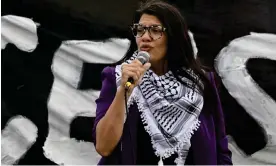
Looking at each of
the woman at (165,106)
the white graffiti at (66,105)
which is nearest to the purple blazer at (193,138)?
the woman at (165,106)

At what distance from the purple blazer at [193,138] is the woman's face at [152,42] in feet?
0.41

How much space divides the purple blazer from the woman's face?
0.41 ft

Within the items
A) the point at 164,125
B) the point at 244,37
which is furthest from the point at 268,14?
the point at 164,125

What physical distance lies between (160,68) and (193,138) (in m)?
0.23

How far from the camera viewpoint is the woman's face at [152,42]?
1182 mm

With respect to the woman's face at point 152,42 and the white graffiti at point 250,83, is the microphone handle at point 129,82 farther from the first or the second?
the white graffiti at point 250,83

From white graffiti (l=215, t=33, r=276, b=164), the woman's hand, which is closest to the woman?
the woman's hand

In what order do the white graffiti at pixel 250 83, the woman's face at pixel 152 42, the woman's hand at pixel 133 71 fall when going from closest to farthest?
the woman's hand at pixel 133 71
the woman's face at pixel 152 42
the white graffiti at pixel 250 83

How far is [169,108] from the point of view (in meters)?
1.26

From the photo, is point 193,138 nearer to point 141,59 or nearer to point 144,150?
point 144,150

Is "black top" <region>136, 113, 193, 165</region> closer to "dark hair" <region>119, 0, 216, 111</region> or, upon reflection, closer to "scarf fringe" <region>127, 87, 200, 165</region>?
"scarf fringe" <region>127, 87, 200, 165</region>

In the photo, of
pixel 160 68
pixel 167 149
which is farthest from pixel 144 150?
pixel 160 68

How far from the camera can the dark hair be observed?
48.5 inches

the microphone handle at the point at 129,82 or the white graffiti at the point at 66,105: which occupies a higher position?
the microphone handle at the point at 129,82
